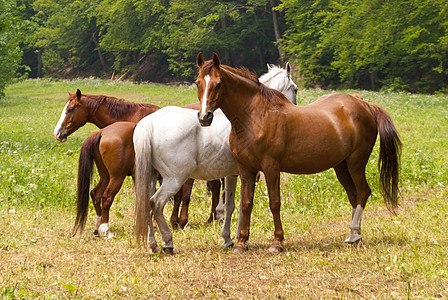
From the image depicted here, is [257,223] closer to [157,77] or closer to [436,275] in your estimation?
[436,275]

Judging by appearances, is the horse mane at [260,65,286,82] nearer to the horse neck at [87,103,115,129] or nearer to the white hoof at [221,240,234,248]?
the horse neck at [87,103,115,129]

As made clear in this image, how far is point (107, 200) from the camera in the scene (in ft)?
22.1

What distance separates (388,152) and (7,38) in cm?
2217

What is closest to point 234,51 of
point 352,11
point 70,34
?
point 352,11

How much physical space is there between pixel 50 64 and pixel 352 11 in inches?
1775

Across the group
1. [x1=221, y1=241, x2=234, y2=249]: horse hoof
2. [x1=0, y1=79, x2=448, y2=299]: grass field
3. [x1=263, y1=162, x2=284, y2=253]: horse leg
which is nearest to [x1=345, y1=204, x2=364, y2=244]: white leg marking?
[x1=0, y1=79, x2=448, y2=299]: grass field

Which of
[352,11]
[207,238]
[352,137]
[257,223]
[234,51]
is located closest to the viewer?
[352,137]

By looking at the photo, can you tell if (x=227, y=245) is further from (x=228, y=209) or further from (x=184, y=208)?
(x=184, y=208)

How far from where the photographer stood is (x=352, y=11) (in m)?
36.2

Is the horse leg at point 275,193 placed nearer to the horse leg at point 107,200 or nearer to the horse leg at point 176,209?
the horse leg at point 176,209

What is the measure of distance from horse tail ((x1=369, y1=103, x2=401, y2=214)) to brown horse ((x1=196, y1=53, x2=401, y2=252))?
0.04 ft

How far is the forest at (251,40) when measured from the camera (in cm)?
3159

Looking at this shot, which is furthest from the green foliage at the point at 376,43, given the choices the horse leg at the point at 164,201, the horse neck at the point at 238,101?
the horse leg at the point at 164,201

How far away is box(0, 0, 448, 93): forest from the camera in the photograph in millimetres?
31594
